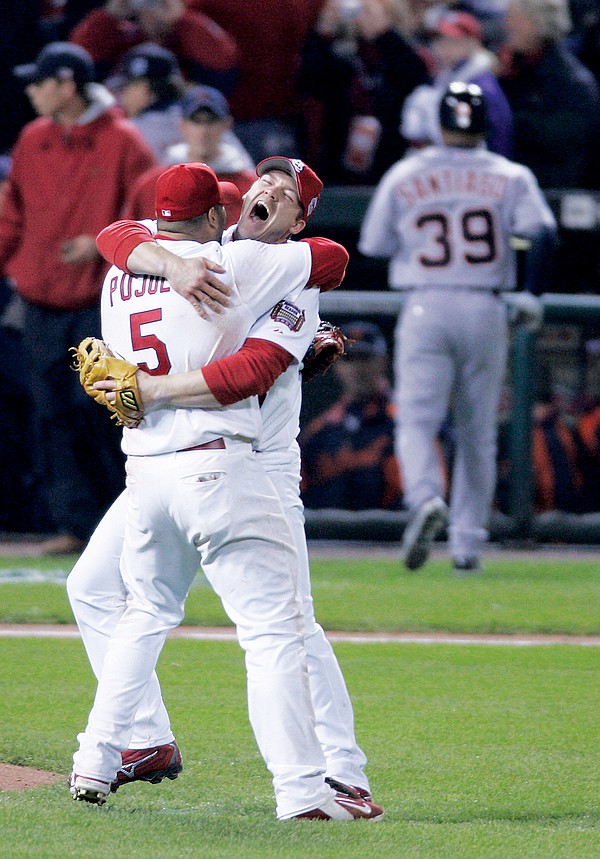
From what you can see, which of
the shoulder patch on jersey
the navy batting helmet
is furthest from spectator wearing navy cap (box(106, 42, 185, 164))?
the shoulder patch on jersey

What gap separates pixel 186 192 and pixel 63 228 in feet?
15.5

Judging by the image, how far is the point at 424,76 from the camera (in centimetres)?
1005

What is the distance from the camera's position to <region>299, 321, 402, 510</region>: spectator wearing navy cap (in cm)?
922

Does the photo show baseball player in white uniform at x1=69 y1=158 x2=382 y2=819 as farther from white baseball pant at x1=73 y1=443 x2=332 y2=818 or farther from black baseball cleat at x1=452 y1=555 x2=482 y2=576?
black baseball cleat at x1=452 y1=555 x2=482 y2=576

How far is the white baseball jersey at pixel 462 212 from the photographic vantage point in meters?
8.13

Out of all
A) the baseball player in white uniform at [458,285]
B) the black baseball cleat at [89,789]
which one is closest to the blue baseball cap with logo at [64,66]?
the baseball player in white uniform at [458,285]

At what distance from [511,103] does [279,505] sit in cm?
691

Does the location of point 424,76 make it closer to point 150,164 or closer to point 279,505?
point 150,164

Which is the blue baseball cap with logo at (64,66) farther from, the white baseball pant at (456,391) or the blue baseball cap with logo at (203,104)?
the white baseball pant at (456,391)

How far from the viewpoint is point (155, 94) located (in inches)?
365

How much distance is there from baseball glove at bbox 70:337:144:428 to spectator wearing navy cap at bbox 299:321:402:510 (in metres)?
5.36

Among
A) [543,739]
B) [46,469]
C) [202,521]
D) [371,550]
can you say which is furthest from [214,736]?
[371,550]

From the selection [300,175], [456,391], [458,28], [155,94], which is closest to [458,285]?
[456,391]

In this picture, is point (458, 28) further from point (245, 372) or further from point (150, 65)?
point (245, 372)
